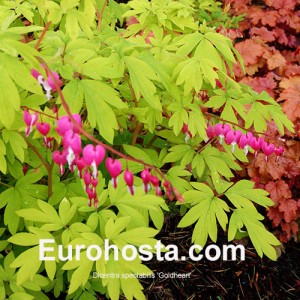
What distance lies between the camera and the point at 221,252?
3346mm

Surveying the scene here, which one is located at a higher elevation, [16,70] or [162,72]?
[16,70]

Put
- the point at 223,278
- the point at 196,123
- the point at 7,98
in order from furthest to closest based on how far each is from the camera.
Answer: the point at 223,278 < the point at 196,123 < the point at 7,98

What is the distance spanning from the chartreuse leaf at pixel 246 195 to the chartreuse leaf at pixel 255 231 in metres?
0.03

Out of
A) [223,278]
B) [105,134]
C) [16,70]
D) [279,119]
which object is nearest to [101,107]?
[105,134]

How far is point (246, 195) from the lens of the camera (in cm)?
212

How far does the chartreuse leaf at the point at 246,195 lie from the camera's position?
208cm

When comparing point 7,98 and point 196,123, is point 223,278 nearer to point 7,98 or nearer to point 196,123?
point 196,123

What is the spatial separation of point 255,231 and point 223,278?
4.11 ft

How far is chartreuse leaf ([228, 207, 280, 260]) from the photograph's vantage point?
6.62ft

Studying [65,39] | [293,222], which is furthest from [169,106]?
[293,222]

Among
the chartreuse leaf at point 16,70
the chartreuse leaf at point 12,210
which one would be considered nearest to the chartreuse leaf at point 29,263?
the chartreuse leaf at point 12,210

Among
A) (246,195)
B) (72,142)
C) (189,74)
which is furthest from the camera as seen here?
(246,195)

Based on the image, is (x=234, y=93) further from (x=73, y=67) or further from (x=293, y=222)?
(x=293, y=222)

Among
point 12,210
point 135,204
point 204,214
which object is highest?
point 135,204
